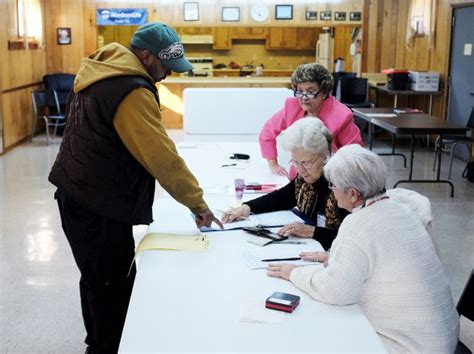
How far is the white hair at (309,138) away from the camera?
2854mm

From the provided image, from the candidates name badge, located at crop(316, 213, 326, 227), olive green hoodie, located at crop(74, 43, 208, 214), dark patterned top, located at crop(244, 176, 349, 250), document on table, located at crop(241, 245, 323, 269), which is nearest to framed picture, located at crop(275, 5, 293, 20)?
dark patterned top, located at crop(244, 176, 349, 250)

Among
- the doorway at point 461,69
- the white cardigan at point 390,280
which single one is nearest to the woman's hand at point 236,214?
the white cardigan at point 390,280

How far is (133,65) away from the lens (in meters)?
2.48

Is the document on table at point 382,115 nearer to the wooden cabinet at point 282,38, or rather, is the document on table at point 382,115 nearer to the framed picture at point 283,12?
the framed picture at point 283,12

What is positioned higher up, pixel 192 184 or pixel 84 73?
pixel 84 73

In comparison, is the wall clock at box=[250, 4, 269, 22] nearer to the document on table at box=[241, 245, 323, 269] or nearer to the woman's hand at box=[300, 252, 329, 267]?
the document on table at box=[241, 245, 323, 269]

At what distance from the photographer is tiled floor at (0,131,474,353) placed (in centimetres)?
356

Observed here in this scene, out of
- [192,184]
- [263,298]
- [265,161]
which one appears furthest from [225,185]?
[263,298]

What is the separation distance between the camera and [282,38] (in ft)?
43.9

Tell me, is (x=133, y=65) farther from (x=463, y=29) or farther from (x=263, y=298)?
(x=463, y=29)

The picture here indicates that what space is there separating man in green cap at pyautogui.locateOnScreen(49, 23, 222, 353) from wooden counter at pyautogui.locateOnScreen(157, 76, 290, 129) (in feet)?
25.4

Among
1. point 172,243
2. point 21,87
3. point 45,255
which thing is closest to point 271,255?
point 172,243

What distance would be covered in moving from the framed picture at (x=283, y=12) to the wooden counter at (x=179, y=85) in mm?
1038

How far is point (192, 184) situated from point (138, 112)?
37cm
